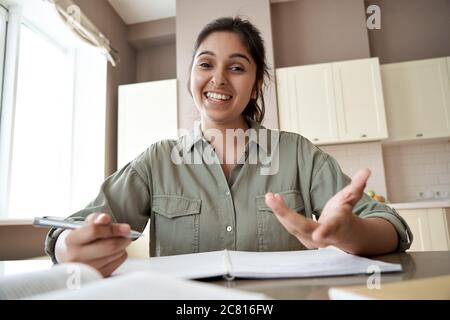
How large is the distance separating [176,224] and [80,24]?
90.1 inches

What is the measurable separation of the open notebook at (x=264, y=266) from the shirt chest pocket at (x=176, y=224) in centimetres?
30

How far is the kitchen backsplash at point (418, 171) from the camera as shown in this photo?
299 centimetres

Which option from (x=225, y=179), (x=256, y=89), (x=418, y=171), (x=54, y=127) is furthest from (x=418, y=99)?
→ (x=54, y=127)

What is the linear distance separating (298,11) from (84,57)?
229 centimetres

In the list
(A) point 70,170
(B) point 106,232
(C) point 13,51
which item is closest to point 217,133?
(B) point 106,232

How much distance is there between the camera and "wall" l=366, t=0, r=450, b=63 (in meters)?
3.22

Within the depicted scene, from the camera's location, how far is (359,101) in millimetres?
2846

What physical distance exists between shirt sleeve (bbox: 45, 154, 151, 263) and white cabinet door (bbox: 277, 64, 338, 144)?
7.16ft

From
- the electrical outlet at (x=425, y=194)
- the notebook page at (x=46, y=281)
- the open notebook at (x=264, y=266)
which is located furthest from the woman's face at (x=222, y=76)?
the electrical outlet at (x=425, y=194)

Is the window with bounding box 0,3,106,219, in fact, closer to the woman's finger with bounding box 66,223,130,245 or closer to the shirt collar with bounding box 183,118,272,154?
the shirt collar with bounding box 183,118,272,154

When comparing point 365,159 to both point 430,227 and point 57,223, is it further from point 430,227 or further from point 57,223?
point 57,223

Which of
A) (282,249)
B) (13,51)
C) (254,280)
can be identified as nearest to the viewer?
(254,280)

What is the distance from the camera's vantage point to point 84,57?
10.2ft
